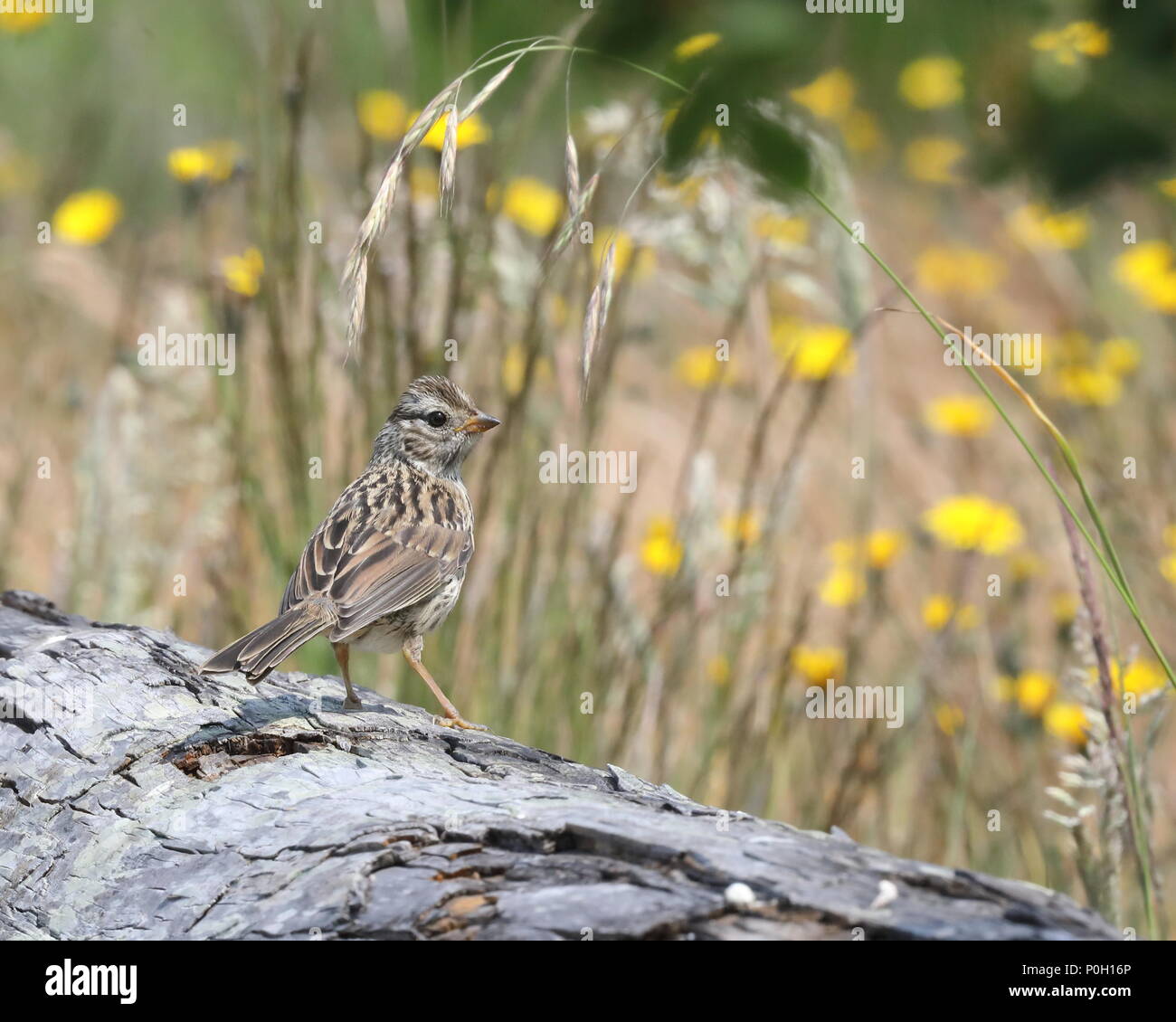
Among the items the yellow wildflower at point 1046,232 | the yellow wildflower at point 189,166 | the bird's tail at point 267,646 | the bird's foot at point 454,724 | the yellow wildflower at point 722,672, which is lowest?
the bird's foot at point 454,724

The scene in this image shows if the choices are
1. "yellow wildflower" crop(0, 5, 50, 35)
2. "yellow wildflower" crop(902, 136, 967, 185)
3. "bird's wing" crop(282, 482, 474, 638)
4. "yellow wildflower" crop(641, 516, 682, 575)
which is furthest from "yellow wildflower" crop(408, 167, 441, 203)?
"yellow wildflower" crop(902, 136, 967, 185)

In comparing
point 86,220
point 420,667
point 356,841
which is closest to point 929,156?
point 86,220

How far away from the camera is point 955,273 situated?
25.1 ft

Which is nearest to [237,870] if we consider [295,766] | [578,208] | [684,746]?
[295,766]

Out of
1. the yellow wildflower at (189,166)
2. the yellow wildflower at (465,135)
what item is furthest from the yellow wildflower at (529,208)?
the yellow wildflower at (189,166)

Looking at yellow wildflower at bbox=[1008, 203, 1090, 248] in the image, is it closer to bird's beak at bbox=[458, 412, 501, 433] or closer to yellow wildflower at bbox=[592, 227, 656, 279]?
yellow wildflower at bbox=[592, 227, 656, 279]

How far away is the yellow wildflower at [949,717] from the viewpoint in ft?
14.8

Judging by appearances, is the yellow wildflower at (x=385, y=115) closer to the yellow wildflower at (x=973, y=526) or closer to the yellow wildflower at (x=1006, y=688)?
the yellow wildflower at (x=973, y=526)

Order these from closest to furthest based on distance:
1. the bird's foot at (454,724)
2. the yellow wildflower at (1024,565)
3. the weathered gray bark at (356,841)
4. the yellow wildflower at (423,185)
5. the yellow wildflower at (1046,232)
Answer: the weathered gray bark at (356,841)
the bird's foot at (454,724)
the yellow wildflower at (423,185)
the yellow wildflower at (1024,565)
the yellow wildflower at (1046,232)

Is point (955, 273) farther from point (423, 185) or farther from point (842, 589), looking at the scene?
point (423, 185)

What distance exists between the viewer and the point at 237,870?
2178 millimetres

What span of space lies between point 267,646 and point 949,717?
9.03 ft

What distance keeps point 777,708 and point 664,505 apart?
3.11m

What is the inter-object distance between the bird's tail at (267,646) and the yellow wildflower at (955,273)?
17.0 feet
